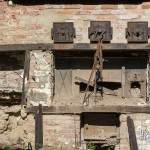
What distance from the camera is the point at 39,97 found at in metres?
8.88

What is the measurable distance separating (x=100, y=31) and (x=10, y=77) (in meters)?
1.75

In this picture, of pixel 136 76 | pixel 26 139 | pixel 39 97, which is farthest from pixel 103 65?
pixel 26 139

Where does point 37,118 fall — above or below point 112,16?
below

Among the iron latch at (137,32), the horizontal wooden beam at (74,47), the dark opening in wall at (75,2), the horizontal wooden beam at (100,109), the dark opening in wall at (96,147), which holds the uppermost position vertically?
the dark opening in wall at (75,2)

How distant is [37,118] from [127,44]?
1873 mm

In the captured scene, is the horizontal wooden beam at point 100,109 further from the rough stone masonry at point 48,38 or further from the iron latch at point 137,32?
the iron latch at point 137,32

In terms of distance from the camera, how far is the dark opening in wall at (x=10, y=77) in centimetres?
913

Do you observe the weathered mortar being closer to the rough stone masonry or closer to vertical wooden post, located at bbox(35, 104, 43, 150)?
the rough stone masonry

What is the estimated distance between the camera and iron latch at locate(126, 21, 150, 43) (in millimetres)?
8719

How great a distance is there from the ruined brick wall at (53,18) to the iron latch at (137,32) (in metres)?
0.10

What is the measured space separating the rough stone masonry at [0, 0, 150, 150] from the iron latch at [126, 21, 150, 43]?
108mm

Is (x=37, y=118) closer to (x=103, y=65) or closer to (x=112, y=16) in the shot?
(x=103, y=65)

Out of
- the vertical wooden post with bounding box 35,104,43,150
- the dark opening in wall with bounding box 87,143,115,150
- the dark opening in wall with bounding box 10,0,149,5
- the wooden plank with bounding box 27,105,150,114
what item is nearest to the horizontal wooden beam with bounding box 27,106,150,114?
the wooden plank with bounding box 27,105,150,114

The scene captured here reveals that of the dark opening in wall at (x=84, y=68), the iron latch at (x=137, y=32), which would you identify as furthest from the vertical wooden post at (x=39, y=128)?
the iron latch at (x=137, y=32)
